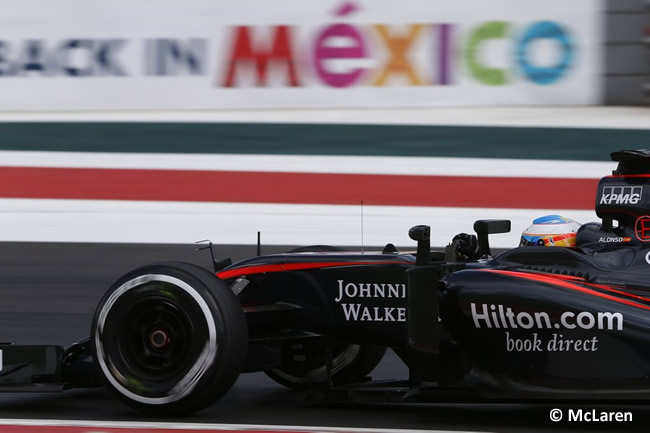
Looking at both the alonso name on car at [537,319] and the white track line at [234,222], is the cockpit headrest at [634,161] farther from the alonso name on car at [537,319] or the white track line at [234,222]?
the white track line at [234,222]

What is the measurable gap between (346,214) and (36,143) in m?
4.16

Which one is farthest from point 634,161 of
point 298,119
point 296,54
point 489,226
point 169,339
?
point 296,54

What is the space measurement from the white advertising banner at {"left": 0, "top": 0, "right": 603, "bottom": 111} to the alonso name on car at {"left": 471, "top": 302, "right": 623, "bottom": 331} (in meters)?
8.58

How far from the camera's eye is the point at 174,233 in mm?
9281

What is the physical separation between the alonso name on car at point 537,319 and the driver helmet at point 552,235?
2.09 feet

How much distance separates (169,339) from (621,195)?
1.97 m

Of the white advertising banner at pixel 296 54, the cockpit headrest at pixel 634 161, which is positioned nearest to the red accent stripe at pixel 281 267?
the cockpit headrest at pixel 634 161

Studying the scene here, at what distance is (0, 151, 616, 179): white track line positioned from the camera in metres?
10.7

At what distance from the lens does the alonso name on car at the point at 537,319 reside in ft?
13.4

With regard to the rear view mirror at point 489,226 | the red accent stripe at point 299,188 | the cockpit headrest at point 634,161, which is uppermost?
the cockpit headrest at point 634,161

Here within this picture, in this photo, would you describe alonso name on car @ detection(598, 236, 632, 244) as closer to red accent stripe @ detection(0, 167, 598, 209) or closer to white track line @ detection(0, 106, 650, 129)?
red accent stripe @ detection(0, 167, 598, 209)

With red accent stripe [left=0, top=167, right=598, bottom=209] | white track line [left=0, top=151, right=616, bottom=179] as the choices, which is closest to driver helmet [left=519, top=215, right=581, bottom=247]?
red accent stripe [left=0, top=167, right=598, bottom=209]

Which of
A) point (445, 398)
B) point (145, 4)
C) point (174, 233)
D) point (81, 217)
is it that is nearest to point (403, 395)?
point (445, 398)

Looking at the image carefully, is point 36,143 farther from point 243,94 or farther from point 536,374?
point 536,374
